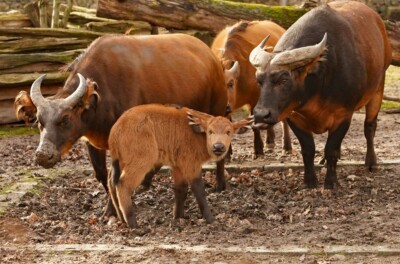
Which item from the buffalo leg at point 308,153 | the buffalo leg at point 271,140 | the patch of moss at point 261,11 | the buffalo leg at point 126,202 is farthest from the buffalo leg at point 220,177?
the patch of moss at point 261,11

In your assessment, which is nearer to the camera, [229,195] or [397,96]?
[229,195]

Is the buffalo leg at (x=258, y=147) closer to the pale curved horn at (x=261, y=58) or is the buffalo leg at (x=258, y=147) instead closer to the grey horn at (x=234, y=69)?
the grey horn at (x=234, y=69)

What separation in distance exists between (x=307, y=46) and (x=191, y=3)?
6.25 m

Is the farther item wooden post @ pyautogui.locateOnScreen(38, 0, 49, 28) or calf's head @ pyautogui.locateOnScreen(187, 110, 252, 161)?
wooden post @ pyautogui.locateOnScreen(38, 0, 49, 28)

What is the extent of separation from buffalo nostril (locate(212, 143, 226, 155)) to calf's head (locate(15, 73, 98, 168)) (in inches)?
49.8

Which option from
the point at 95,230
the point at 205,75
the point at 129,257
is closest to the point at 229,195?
the point at 205,75

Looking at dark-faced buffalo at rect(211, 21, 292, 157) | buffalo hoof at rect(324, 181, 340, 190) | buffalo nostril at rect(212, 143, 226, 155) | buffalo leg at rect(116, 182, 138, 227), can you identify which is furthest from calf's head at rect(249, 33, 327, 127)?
dark-faced buffalo at rect(211, 21, 292, 157)

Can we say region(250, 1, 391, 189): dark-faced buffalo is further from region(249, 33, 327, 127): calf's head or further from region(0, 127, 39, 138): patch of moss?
region(0, 127, 39, 138): patch of moss

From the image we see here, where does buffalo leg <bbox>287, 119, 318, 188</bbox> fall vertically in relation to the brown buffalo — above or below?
below

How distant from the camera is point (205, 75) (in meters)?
10.0

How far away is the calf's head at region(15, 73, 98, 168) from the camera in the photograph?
8.39m

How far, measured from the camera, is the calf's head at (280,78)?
9.21 metres

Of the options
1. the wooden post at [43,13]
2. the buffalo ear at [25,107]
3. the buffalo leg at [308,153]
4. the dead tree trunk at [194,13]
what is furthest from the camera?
the wooden post at [43,13]

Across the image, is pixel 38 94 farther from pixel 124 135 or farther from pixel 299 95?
pixel 299 95
